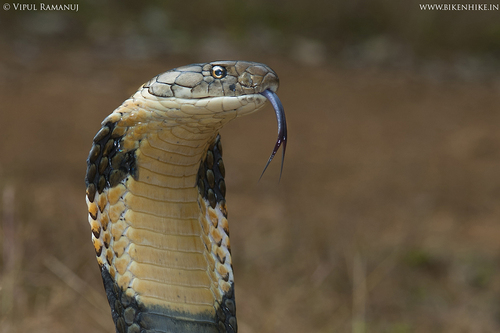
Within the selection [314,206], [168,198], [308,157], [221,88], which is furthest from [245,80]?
[308,157]

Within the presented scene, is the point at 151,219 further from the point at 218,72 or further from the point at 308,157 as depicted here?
the point at 308,157

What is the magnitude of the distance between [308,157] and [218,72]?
15.9 ft

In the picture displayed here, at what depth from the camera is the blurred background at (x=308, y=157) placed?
3607mm

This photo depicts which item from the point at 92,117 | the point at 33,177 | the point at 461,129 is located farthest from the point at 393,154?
the point at 33,177

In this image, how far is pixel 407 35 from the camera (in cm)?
1059

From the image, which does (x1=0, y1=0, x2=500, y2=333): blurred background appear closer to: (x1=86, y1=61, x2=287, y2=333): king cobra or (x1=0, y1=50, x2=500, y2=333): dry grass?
(x1=0, y1=50, x2=500, y2=333): dry grass

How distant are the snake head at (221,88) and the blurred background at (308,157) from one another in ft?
4.78

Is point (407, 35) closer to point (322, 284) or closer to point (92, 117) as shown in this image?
point (92, 117)

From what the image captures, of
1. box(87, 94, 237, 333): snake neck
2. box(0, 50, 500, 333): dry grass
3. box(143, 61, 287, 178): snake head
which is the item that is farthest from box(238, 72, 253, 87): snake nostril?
box(0, 50, 500, 333): dry grass

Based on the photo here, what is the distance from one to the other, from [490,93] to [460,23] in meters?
2.13

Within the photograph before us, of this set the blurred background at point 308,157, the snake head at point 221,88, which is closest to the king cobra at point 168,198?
the snake head at point 221,88

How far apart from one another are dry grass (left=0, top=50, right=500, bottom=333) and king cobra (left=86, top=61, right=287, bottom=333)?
3.68 feet

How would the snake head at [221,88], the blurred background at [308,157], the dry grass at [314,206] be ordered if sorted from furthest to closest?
the blurred background at [308,157], the dry grass at [314,206], the snake head at [221,88]

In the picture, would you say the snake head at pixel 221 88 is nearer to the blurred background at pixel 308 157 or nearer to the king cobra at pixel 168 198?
the king cobra at pixel 168 198
